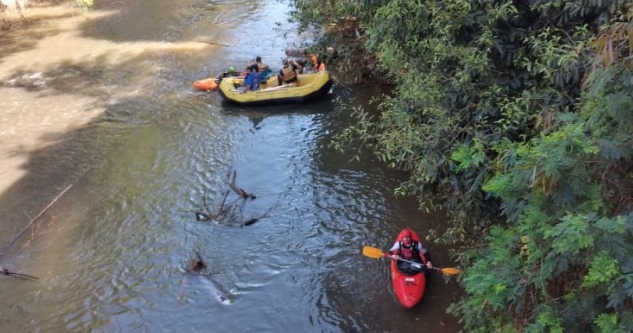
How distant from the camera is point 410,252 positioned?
7.09 metres

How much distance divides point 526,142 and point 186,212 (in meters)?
5.86

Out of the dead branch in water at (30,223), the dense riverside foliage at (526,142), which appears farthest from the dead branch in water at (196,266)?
the dense riverside foliage at (526,142)

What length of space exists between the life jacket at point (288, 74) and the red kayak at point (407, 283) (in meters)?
6.55

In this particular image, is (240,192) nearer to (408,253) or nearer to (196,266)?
(196,266)

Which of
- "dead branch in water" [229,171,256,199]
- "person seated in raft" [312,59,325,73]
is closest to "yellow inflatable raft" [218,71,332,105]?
"person seated in raft" [312,59,325,73]

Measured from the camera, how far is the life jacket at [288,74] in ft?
40.3

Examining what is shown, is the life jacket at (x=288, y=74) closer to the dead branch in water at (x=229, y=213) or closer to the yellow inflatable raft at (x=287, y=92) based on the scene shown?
the yellow inflatable raft at (x=287, y=92)

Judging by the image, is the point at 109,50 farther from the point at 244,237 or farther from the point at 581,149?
the point at 581,149

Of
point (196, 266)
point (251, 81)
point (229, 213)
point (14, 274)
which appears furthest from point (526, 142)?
point (251, 81)

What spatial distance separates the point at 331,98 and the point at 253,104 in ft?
6.27

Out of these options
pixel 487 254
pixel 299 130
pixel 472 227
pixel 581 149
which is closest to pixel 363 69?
pixel 299 130

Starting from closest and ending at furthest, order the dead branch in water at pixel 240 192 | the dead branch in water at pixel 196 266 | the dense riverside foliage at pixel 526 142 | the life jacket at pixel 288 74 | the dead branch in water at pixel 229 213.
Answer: the dense riverside foliage at pixel 526 142 → the dead branch in water at pixel 196 266 → the dead branch in water at pixel 229 213 → the dead branch in water at pixel 240 192 → the life jacket at pixel 288 74

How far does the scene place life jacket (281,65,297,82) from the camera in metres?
12.3

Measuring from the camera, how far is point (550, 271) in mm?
3877
